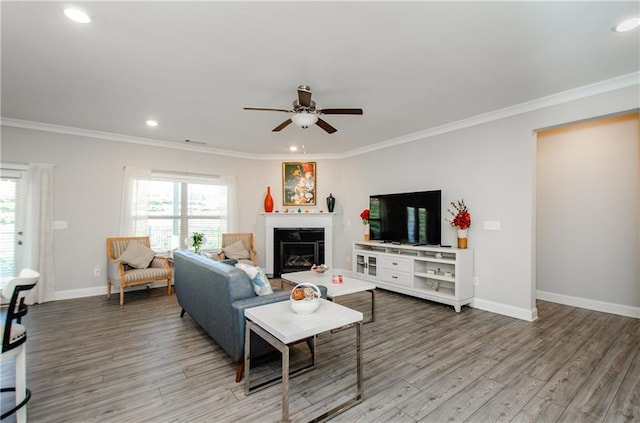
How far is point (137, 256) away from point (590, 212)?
6791 mm

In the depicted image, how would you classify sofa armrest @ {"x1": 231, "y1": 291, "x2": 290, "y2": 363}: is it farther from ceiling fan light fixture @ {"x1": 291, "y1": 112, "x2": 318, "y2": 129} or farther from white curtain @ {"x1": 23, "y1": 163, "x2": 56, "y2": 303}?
white curtain @ {"x1": 23, "y1": 163, "x2": 56, "y2": 303}

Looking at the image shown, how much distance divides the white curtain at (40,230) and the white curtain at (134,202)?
94cm

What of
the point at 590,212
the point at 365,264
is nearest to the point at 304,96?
the point at 365,264

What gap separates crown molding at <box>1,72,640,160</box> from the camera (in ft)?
10.4

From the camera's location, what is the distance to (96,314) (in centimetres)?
396

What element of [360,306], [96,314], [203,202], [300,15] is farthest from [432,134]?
[96,314]

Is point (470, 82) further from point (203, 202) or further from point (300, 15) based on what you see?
point (203, 202)

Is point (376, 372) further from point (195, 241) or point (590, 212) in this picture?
point (195, 241)

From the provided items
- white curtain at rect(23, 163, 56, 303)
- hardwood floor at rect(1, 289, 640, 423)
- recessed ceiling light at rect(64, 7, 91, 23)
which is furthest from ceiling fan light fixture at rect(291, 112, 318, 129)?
white curtain at rect(23, 163, 56, 303)

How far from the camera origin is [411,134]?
509 cm

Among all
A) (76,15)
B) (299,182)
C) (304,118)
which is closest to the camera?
(76,15)

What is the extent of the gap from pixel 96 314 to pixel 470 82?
17.6ft

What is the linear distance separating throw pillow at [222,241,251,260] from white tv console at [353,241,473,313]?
213 centimetres

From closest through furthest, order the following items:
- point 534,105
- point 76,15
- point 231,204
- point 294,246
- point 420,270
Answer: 1. point 76,15
2. point 534,105
3. point 420,270
4. point 231,204
5. point 294,246
